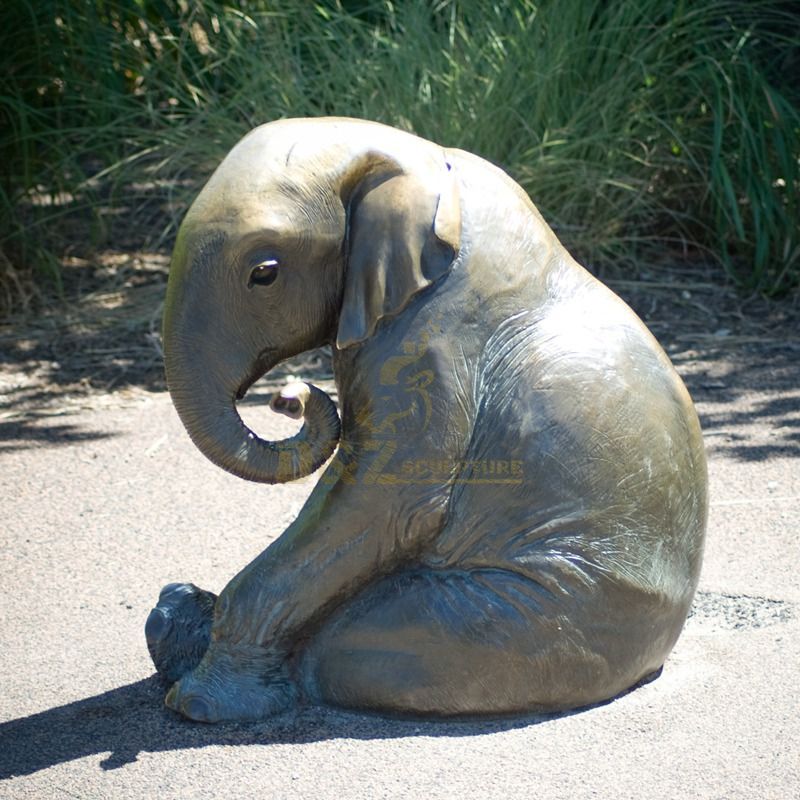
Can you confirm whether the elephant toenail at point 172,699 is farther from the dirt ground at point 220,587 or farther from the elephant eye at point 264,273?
the elephant eye at point 264,273

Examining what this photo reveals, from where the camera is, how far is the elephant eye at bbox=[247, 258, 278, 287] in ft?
10.7

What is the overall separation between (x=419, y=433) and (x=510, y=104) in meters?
5.30

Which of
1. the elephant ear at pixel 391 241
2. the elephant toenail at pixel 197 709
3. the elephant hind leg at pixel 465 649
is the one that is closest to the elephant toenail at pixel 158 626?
the elephant toenail at pixel 197 709

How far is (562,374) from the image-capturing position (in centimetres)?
335

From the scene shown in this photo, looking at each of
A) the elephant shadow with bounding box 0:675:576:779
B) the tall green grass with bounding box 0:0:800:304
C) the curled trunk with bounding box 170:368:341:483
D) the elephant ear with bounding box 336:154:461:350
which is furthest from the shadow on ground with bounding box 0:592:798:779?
the tall green grass with bounding box 0:0:800:304

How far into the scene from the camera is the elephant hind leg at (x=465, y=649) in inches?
131

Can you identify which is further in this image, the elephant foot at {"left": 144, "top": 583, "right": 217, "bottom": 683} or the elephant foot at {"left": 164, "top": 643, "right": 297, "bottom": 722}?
the elephant foot at {"left": 144, "top": 583, "right": 217, "bottom": 683}

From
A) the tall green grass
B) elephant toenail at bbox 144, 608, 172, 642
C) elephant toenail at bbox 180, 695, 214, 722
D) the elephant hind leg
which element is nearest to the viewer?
the elephant hind leg

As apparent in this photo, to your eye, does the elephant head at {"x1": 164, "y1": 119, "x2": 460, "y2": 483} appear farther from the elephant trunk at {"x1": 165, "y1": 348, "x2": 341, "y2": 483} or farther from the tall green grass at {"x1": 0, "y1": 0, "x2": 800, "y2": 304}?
the tall green grass at {"x1": 0, "y1": 0, "x2": 800, "y2": 304}

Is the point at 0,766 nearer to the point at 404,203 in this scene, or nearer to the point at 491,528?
the point at 491,528

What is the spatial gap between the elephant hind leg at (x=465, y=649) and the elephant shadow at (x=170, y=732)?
0.14 ft

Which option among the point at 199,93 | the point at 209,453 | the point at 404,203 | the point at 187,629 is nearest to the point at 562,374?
the point at 404,203

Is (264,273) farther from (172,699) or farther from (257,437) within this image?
(172,699)

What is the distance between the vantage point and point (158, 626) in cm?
370
